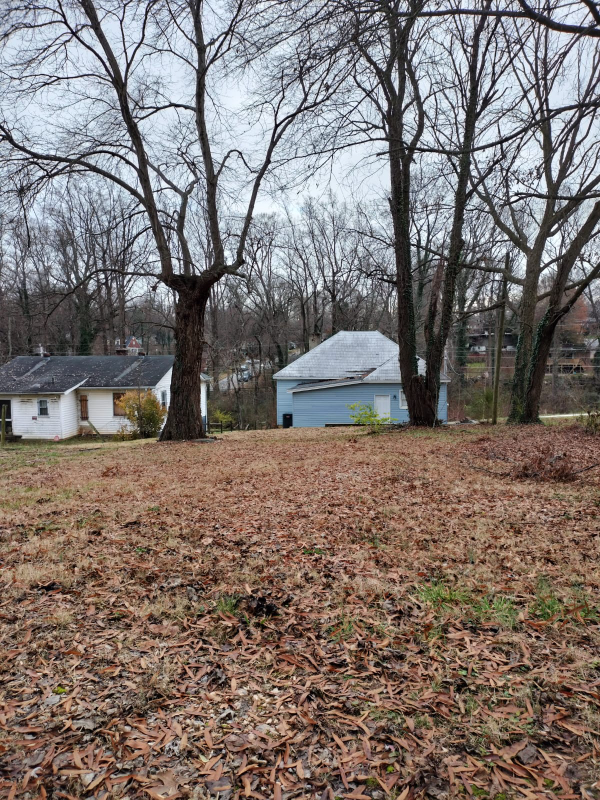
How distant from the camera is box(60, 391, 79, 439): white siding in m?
24.3

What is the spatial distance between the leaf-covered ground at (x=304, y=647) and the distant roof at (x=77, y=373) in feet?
68.8

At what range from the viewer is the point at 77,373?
25891 mm

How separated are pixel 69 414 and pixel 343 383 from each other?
45.2 ft

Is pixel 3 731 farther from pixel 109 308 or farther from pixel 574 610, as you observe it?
pixel 109 308

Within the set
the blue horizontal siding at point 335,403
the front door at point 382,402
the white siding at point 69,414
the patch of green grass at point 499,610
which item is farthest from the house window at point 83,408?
the patch of green grass at point 499,610

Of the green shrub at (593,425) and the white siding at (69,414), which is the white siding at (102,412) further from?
the green shrub at (593,425)

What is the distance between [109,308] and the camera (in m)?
31.8

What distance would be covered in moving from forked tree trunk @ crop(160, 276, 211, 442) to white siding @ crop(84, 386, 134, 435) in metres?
14.8

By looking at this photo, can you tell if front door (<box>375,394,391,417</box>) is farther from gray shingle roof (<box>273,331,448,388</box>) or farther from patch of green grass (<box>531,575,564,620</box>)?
patch of green grass (<box>531,575,564,620</box>)

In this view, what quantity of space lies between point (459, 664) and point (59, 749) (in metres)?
1.70

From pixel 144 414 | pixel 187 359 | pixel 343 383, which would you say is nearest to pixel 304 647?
pixel 187 359

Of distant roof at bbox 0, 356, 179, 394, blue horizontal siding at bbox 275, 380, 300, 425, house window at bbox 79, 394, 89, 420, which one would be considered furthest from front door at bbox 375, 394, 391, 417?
house window at bbox 79, 394, 89, 420

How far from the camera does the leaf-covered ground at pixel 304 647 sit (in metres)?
1.75

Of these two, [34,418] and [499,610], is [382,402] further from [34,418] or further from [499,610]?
[499,610]
